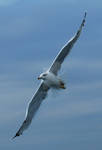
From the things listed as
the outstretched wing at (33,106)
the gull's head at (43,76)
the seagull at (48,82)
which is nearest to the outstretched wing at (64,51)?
the seagull at (48,82)

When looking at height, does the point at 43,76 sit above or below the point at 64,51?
below

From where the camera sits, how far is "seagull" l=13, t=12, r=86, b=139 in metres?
61.5

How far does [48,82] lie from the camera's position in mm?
61906

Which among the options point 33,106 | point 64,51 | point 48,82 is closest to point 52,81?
point 48,82

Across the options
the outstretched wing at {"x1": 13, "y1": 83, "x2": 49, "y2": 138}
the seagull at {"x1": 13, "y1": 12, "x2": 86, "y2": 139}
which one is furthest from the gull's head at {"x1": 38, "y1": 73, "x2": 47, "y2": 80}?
the outstretched wing at {"x1": 13, "y1": 83, "x2": 49, "y2": 138}

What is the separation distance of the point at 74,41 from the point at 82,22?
1935 millimetres

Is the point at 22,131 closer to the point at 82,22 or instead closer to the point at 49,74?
the point at 49,74

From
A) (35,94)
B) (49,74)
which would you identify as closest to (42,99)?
Result: (35,94)

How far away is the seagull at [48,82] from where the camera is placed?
61531mm

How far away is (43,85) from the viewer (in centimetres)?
6519

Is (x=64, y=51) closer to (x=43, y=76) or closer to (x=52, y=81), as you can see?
(x=43, y=76)

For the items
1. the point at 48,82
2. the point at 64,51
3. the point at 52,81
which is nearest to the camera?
the point at 52,81

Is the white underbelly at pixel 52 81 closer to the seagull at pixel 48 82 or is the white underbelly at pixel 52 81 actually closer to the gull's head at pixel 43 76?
the seagull at pixel 48 82

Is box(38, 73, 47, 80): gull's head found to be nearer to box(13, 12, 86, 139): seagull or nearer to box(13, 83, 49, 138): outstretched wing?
box(13, 12, 86, 139): seagull
